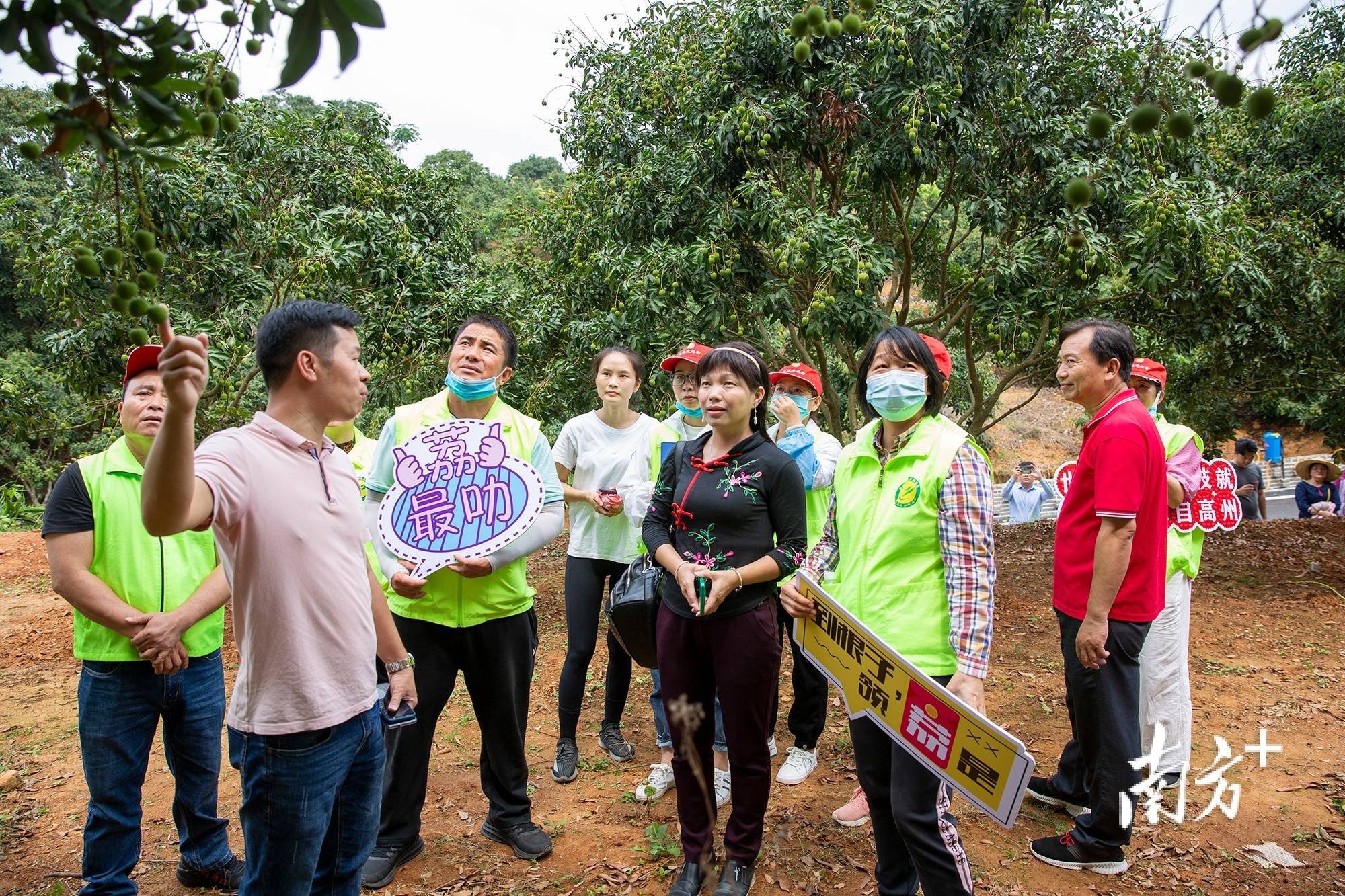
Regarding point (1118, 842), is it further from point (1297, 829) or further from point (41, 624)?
point (41, 624)

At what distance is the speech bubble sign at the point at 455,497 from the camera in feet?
9.63

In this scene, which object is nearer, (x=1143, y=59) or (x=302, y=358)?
(x=302, y=358)

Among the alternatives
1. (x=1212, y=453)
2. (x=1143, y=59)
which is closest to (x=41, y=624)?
(x=1143, y=59)

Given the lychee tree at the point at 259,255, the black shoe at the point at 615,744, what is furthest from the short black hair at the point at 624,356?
the lychee tree at the point at 259,255

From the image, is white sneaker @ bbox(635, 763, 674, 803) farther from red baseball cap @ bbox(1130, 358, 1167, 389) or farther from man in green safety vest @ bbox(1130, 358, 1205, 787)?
red baseball cap @ bbox(1130, 358, 1167, 389)

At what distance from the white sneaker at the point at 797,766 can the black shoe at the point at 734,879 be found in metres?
1.00

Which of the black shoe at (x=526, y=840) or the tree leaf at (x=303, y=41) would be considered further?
the black shoe at (x=526, y=840)

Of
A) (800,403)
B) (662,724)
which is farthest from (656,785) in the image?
(800,403)

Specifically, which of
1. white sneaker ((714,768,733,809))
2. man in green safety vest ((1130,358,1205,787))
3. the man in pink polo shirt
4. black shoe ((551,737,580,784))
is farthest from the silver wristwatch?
man in green safety vest ((1130,358,1205,787))

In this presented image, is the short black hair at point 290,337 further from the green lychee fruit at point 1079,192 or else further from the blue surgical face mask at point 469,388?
the green lychee fruit at point 1079,192

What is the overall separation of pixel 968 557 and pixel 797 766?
190 centimetres

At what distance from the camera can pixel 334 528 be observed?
83.0 inches

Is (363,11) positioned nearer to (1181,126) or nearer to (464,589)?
(1181,126)

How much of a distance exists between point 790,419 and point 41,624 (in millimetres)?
7444
